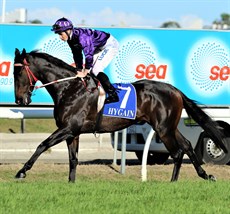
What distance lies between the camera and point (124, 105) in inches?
499

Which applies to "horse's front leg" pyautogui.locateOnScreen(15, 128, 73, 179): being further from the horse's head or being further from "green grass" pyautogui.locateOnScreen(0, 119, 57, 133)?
"green grass" pyautogui.locateOnScreen(0, 119, 57, 133)

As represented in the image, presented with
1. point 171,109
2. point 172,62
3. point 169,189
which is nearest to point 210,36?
point 172,62

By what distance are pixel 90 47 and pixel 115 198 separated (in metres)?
3.33

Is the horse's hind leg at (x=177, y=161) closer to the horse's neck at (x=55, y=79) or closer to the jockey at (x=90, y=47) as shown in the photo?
the jockey at (x=90, y=47)

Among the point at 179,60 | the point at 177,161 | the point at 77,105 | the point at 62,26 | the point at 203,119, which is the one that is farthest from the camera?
the point at 179,60

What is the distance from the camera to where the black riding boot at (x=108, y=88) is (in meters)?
Answer: 12.5

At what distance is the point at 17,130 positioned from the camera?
1096 inches

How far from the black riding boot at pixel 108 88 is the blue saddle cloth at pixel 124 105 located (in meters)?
0.07

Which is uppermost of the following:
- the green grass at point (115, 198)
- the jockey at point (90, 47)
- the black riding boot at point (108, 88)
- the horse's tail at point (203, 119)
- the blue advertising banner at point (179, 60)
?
the jockey at point (90, 47)

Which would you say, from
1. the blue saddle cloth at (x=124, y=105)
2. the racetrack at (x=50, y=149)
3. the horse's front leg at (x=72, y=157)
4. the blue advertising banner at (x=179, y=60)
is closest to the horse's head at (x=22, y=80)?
the horse's front leg at (x=72, y=157)

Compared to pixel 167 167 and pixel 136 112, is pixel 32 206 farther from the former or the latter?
pixel 167 167

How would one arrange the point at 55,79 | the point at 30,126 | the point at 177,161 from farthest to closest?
1. the point at 30,126
2. the point at 177,161
3. the point at 55,79

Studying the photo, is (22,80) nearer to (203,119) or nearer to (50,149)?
(203,119)

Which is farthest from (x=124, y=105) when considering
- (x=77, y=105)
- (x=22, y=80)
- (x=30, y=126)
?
(x=30, y=126)
